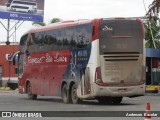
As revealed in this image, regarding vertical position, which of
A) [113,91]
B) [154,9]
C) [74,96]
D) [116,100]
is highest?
[154,9]

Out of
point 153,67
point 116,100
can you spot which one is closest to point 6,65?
point 153,67

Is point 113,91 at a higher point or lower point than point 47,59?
lower

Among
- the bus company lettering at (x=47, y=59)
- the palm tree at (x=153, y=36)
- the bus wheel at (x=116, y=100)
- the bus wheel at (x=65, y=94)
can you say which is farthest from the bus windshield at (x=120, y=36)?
the palm tree at (x=153, y=36)

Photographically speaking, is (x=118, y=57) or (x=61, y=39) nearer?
(x=118, y=57)

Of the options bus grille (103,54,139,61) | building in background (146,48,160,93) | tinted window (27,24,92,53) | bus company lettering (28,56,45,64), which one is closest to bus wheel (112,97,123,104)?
bus grille (103,54,139,61)

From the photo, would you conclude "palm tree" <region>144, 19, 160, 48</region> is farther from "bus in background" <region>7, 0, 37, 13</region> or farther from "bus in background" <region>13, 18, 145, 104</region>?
"bus in background" <region>13, 18, 145, 104</region>

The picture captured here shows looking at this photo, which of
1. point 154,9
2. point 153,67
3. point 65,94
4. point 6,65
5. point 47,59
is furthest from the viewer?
point 6,65

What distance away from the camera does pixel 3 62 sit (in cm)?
5725

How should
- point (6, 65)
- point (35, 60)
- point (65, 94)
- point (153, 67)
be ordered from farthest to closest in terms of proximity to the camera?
1. point (6, 65)
2. point (153, 67)
3. point (35, 60)
4. point (65, 94)

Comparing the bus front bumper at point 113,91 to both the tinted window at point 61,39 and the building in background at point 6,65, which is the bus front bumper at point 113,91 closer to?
the tinted window at point 61,39

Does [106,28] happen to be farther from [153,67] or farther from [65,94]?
[153,67]

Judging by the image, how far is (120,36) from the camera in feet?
81.1

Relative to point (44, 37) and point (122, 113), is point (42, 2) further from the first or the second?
point (122, 113)

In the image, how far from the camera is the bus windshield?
24.5m
